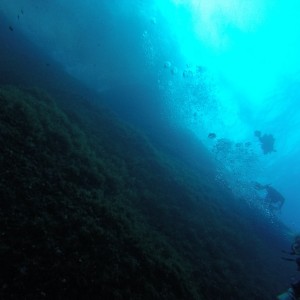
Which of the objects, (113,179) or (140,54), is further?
(140,54)

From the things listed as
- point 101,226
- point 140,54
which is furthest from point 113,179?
point 140,54

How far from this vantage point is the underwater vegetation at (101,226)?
7270mm

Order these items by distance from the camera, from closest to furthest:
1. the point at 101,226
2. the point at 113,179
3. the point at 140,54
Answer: the point at 101,226
the point at 113,179
the point at 140,54

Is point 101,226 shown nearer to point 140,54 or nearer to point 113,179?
point 113,179

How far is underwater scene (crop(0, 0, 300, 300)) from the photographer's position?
789 centimetres

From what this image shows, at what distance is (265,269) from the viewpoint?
20.4m

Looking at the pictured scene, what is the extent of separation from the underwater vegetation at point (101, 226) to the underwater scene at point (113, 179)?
6cm

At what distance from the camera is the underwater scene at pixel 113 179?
7.89 metres

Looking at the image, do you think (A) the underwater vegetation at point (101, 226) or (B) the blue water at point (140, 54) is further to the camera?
(B) the blue water at point (140, 54)

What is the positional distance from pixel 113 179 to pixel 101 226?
17.5ft

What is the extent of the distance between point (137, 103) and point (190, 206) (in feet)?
75.3

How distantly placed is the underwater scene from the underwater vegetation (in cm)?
6

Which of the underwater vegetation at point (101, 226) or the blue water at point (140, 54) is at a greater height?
the blue water at point (140, 54)

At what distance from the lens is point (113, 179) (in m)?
15.1
